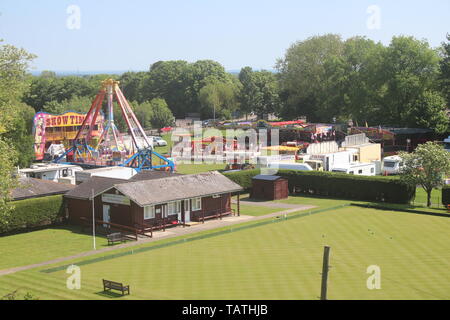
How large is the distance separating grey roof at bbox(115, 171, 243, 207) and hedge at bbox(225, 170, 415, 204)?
6.46 metres

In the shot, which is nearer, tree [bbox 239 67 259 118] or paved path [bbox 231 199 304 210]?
paved path [bbox 231 199 304 210]

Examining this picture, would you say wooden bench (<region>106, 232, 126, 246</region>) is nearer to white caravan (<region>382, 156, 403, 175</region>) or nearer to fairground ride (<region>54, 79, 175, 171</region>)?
fairground ride (<region>54, 79, 175, 171</region>)

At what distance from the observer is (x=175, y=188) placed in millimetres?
37188

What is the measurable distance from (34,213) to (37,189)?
3.31m

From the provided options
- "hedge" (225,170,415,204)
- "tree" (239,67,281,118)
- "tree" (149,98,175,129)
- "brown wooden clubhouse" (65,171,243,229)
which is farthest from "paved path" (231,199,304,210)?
"tree" (239,67,281,118)

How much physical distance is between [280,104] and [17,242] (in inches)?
3068

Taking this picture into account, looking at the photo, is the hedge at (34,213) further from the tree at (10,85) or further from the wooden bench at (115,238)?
the wooden bench at (115,238)

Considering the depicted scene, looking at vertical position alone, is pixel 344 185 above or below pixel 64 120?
below

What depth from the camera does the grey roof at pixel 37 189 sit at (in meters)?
37.8

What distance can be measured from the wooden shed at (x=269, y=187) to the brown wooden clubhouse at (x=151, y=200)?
607 centimetres

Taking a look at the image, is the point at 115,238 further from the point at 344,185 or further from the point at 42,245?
the point at 344,185

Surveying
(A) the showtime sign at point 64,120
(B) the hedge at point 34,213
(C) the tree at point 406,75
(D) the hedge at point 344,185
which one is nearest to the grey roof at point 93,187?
(B) the hedge at point 34,213

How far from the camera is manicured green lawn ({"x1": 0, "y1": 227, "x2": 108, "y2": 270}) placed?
29719 mm

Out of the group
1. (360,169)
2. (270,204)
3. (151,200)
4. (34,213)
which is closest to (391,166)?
(360,169)
